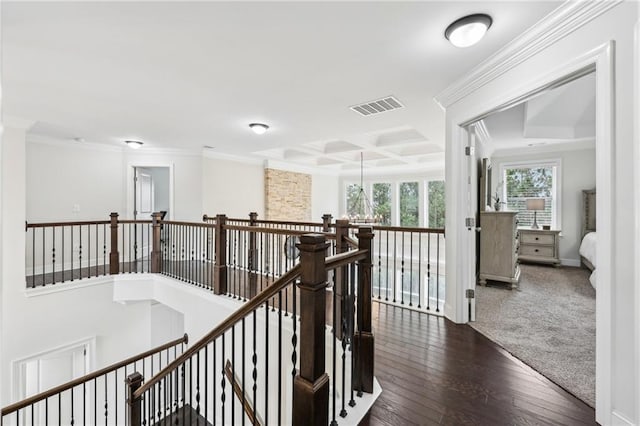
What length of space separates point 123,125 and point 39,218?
2.40m

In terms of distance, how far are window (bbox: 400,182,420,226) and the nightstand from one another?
10.2 feet

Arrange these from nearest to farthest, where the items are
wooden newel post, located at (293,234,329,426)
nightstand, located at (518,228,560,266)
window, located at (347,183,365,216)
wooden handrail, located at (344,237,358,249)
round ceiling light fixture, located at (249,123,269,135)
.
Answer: wooden newel post, located at (293,234,329,426), wooden handrail, located at (344,237,358,249), round ceiling light fixture, located at (249,123,269,135), nightstand, located at (518,228,560,266), window, located at (347,183,365,216)

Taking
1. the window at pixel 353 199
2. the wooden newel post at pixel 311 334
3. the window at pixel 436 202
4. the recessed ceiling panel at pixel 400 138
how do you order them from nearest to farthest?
the wooden newel post at pixel 311 334
the recessed ceiling panel at pixel 400 138
the window at pixel 436 202
the window at pixel 353 199

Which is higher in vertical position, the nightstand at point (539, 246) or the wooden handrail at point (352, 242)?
the wooden handrail at point (352, 242)

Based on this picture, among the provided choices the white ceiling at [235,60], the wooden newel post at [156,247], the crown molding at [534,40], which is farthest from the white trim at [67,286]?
the crown molding at [534,40]

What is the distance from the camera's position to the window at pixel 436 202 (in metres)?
8.30

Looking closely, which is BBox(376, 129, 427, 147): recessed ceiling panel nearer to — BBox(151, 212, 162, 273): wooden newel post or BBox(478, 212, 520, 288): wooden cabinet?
BBox(478, 212, 520, 288): wooden cabinet

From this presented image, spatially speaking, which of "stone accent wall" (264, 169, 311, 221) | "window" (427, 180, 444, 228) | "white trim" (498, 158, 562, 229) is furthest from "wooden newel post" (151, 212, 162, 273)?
"white trim" (498, 158, 562, 229)

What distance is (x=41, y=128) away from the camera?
4.47 m

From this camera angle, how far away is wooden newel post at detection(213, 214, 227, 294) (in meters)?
3.86

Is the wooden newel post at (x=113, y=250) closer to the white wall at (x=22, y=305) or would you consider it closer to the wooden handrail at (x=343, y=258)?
the white wall at (x=22, y=305)

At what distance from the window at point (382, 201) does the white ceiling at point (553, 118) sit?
4.09 m

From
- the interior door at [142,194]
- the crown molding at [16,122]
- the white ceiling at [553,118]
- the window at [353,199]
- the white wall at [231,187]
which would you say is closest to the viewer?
the crown molding at [16,122]

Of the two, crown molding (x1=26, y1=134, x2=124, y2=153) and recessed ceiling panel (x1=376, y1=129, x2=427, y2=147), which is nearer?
crown molding (x1=26, y1=134, x2=124, y2=153)
